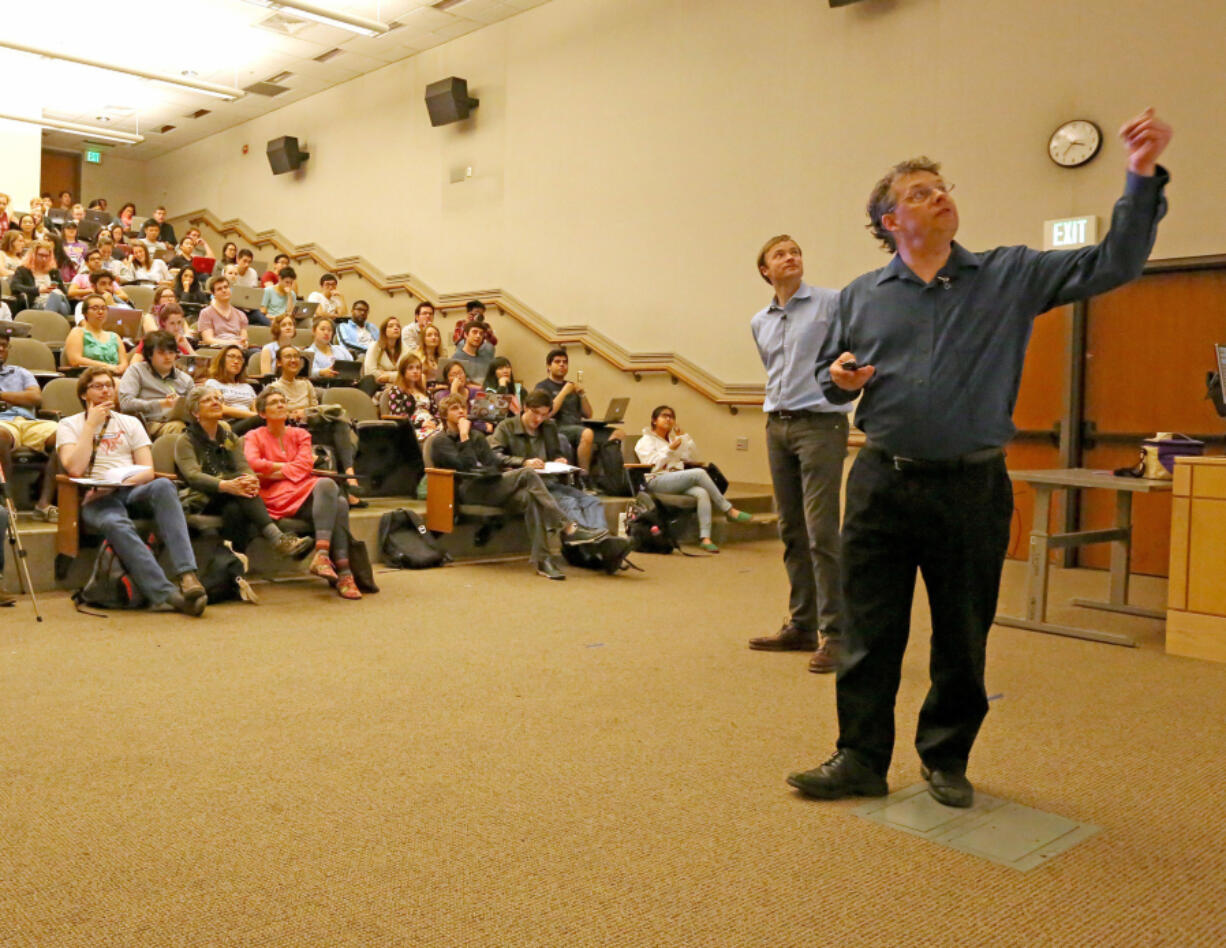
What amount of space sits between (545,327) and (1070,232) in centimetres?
460

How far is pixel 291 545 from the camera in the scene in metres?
4.79

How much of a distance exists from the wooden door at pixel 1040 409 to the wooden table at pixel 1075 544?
155 centimetres

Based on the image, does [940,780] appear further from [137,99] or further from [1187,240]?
[137,99]

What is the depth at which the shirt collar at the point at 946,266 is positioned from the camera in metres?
2.22

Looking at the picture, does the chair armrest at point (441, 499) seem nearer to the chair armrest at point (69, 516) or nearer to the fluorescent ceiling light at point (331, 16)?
the chair armrest at point (69, 516)

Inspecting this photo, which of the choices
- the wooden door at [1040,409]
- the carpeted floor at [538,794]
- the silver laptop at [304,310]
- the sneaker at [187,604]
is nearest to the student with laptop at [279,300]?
the silver laptop at [304,310]

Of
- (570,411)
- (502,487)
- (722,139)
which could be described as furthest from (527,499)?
(722,139)

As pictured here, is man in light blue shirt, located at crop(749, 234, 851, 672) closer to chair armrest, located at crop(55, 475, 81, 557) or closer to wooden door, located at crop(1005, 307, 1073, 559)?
chair armrest, located at crop(55, 475, 81, 557)

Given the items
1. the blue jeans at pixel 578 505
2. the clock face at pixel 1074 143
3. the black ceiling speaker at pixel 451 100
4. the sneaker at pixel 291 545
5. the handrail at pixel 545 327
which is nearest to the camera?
the sneaker at pixel 291 545

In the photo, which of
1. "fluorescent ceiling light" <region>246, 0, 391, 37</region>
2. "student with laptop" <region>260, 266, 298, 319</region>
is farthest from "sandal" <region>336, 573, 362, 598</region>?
"fluorescent ceiling light" <region>246, 0, 391, 37</region>

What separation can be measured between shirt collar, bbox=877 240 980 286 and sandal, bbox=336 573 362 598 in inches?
126

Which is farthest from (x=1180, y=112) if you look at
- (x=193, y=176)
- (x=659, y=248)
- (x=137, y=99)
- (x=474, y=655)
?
(x=193, y=176)

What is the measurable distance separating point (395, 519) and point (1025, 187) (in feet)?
14.0

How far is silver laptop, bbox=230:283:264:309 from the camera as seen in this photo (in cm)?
950
